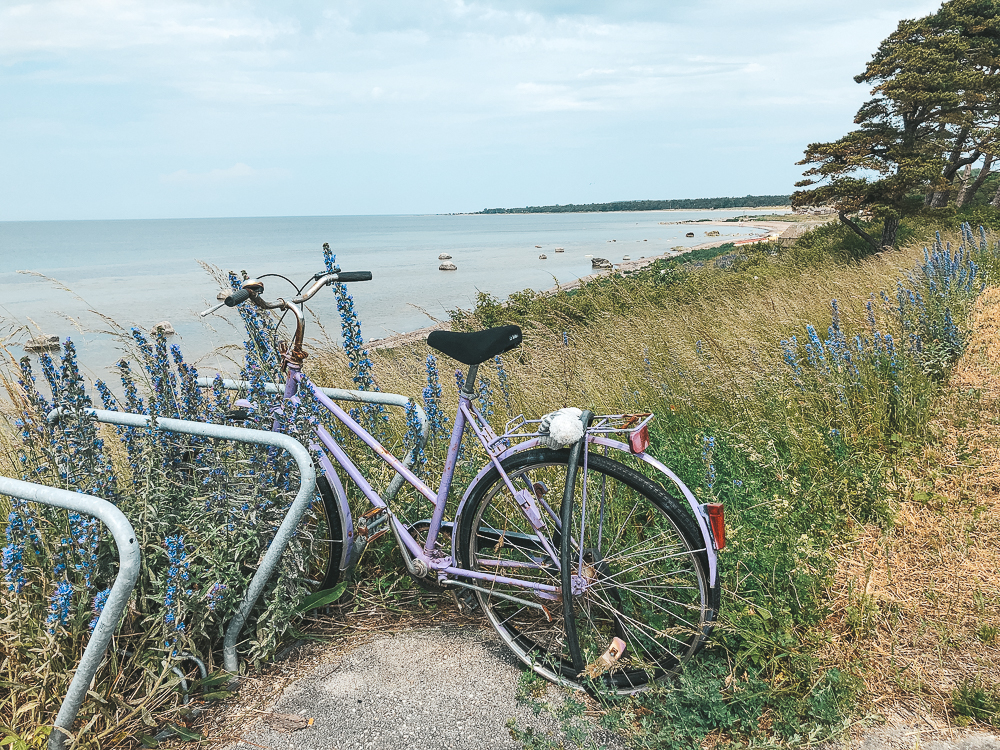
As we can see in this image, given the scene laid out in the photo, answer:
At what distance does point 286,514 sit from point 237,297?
86 cm

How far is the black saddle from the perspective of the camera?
2357 millimetres

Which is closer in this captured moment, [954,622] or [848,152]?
[954,622]

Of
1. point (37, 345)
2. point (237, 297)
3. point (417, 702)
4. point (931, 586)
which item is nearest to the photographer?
point (417, 702)

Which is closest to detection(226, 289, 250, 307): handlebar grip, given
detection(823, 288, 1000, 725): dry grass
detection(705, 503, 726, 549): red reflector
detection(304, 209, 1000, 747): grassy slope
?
detection(705, 503, 726, 549): red reflector

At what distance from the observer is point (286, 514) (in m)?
2.43

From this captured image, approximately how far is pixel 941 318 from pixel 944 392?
843 millimetres

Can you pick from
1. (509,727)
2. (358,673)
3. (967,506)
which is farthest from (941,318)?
(358,673)

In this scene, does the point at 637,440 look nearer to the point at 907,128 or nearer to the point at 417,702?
the point at 417,702

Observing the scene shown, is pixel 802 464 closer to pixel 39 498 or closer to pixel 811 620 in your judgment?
pixel 811 620

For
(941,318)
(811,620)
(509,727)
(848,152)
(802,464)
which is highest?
(848,152)

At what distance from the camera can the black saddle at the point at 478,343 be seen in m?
2.36

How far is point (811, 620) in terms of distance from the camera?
2340 mm

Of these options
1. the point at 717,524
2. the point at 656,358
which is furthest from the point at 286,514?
the point at 656,358

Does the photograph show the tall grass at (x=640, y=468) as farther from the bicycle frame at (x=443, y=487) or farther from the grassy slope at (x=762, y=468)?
the bicycle frame at (x=443, y=487)
